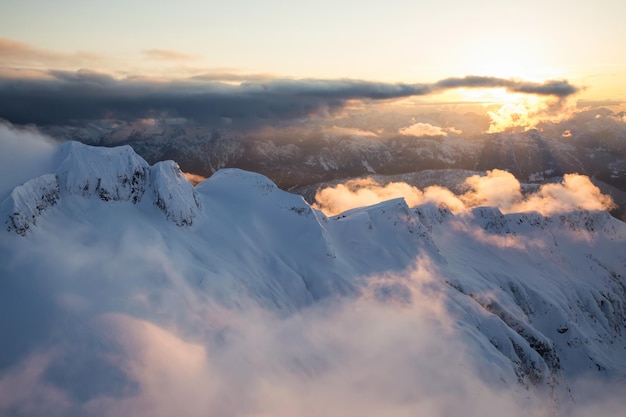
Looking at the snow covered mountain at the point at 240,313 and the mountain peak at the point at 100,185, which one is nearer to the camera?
the snow covered mountain at the point at 240,313

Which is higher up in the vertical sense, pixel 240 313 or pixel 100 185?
pixel 100 185

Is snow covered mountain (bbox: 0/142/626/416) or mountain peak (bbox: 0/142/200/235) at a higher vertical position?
mountain peak (bbox: 0/142/200/235)

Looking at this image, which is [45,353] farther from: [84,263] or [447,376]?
[447,376]

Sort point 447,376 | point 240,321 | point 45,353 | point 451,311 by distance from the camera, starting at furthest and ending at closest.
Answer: point 451,311, point 447,376, point 240,321, point 45,353

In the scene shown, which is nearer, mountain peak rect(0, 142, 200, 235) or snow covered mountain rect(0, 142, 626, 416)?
snow covered mountain rect(0, 142, 626, 416)

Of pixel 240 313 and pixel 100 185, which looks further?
pixel 100 185

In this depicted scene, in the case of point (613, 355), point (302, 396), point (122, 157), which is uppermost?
point (122, 157)

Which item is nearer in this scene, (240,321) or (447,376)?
(240,321)

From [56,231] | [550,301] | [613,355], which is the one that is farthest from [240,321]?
[613,355]
